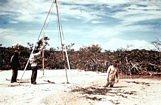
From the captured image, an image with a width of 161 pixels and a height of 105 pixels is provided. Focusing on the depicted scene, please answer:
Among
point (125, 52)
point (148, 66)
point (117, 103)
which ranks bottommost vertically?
point (117, 103)

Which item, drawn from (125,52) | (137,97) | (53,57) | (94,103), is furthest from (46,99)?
(53,57)

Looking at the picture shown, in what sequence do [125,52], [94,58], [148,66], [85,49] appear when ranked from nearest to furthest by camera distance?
[148,66] → [125,52] → [94,58] → [85,49]

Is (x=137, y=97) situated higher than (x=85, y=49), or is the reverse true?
(x=85, y=49)

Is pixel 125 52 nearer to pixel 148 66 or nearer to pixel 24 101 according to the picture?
pixel 148 66

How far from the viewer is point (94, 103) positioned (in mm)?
5242

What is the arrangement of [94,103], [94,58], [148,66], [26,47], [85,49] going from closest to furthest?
[94,103] < [148,66] < [94,58] < [26,47] < [85,49]

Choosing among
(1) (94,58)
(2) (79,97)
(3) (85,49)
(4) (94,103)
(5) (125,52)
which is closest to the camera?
(4) (94,103)

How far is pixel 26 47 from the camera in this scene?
17.5 meters

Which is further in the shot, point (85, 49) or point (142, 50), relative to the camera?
point (85, 49)

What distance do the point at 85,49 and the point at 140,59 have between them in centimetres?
687

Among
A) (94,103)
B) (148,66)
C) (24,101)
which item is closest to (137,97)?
(94,103)

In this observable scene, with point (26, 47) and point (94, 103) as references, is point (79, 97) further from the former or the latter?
point (26, 47)

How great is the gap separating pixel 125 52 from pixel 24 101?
1006 centimetres

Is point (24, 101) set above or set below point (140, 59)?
below
